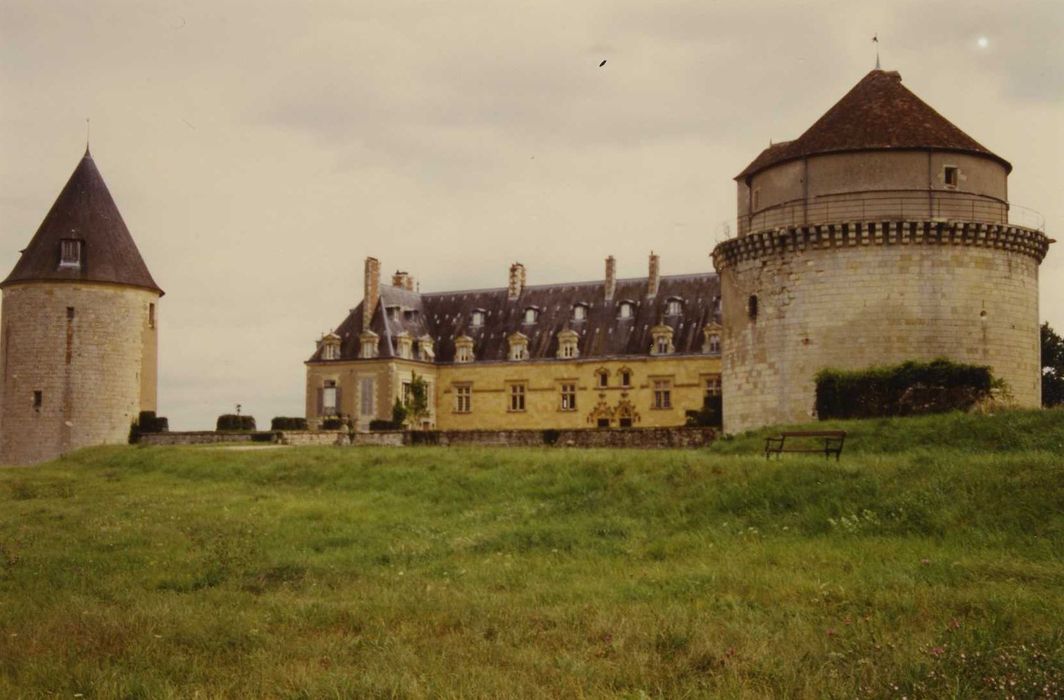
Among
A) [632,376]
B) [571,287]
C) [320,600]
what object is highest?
[571,287]

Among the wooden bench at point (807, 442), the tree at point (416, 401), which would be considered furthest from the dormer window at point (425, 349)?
the wooden bench at point (807, 442)

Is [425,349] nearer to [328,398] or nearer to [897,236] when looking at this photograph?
[328,398]

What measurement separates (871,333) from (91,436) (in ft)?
95.6

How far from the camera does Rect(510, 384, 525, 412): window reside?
5153cm

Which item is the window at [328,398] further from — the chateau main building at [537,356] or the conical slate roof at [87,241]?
the conical slate roof at [87,241]

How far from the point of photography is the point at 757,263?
30.2 meters

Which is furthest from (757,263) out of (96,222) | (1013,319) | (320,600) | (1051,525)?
(96,222)

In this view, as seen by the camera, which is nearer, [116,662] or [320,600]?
[116,662]

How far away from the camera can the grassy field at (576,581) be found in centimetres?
734

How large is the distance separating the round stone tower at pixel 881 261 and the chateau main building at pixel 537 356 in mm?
18240

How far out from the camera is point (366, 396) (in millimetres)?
50750

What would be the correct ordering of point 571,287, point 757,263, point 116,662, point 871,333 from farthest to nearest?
point 571,287 < point 757,263 < point 871,333 < point 116,662

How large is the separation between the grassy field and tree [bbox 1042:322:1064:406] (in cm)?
3212

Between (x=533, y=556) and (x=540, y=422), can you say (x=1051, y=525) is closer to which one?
(x=533, y=556)
